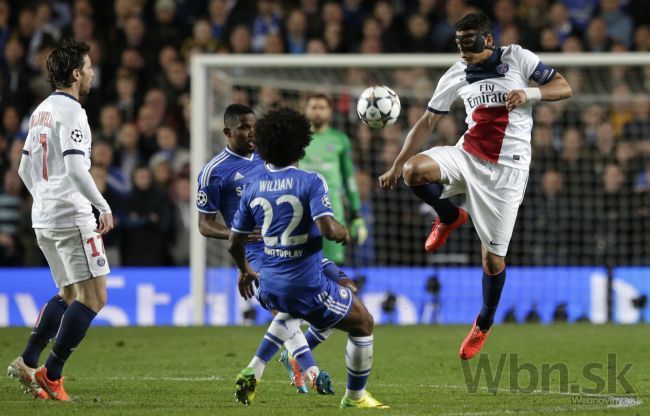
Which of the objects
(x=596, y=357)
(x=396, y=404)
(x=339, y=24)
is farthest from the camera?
(x=339, y=24)

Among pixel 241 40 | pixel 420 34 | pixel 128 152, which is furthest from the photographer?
pixel 420 34

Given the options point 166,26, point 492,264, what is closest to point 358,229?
point 492,264

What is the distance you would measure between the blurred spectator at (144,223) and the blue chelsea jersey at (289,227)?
784 cm

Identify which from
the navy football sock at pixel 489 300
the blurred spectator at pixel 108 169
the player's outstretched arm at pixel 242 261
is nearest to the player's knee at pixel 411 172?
the navy football sock at pixel 489 300

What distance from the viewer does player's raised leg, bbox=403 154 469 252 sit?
8102 mm

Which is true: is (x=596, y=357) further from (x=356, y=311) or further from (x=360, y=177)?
(x=360, y=177)

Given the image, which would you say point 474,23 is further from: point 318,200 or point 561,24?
point 561,24

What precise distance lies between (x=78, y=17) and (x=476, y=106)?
9665mm

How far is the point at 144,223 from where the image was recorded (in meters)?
14.3

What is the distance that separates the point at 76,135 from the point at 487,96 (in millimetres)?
2888

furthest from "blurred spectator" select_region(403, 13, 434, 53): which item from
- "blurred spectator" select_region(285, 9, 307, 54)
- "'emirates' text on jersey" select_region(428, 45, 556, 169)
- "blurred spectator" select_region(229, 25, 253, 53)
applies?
"'emirates' text on jersey" select_region(428, 45, 556, 169)

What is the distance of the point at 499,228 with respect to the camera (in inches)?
335

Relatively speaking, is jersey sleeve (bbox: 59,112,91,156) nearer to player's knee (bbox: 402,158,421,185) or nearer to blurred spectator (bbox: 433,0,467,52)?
player's knee (bbox: 402,158,421,185)

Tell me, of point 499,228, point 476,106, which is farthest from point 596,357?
point 476,106
